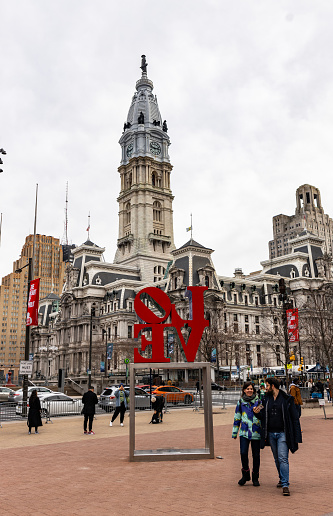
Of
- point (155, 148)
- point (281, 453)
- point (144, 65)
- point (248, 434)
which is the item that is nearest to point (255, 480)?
point (248, 434)

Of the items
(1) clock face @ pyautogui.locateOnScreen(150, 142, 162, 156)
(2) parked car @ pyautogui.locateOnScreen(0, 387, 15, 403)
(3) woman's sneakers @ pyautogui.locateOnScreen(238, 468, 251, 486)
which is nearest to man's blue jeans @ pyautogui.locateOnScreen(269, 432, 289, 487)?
(3) woman's sneakers @ pyautogui.locateOnScreen(238, 468, 251, 486)

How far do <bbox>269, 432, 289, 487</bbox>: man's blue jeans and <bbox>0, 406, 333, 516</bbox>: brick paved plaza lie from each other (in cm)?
38

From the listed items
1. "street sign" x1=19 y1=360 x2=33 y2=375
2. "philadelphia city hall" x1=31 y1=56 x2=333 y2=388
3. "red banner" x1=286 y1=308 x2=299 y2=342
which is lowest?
"street sign" x1=19 y1=360 x2=33 y2=375

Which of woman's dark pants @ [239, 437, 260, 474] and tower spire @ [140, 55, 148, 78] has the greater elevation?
tower spire @ [140, 55, 148, 78]

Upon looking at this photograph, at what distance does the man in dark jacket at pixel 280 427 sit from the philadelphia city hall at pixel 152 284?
59.4 m

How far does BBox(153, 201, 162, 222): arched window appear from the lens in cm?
14710

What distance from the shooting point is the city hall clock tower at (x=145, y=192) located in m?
138

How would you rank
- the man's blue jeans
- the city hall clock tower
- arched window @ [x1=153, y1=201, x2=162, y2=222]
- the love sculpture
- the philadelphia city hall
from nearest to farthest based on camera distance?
the man's blue jeans → the love sculpture → the philadelphia city hall → the city hall clock tower → arched window @ [x1=153, y1=201, x2=162, y2=222]

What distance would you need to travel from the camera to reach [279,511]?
29.1 ft

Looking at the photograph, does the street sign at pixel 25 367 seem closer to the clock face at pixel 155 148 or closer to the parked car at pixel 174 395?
the parked car at pixel 174 395

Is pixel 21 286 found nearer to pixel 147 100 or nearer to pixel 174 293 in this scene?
pixel 147 100

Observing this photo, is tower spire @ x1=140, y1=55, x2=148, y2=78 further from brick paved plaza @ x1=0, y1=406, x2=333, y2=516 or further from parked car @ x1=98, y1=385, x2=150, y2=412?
brick paved plaza @ x1=0, y1=406, x2=333, y2=516

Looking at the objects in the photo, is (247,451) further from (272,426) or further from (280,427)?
(280,427)

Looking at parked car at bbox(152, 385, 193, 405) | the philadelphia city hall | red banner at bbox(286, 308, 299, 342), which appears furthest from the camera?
the philadelphia city hall
